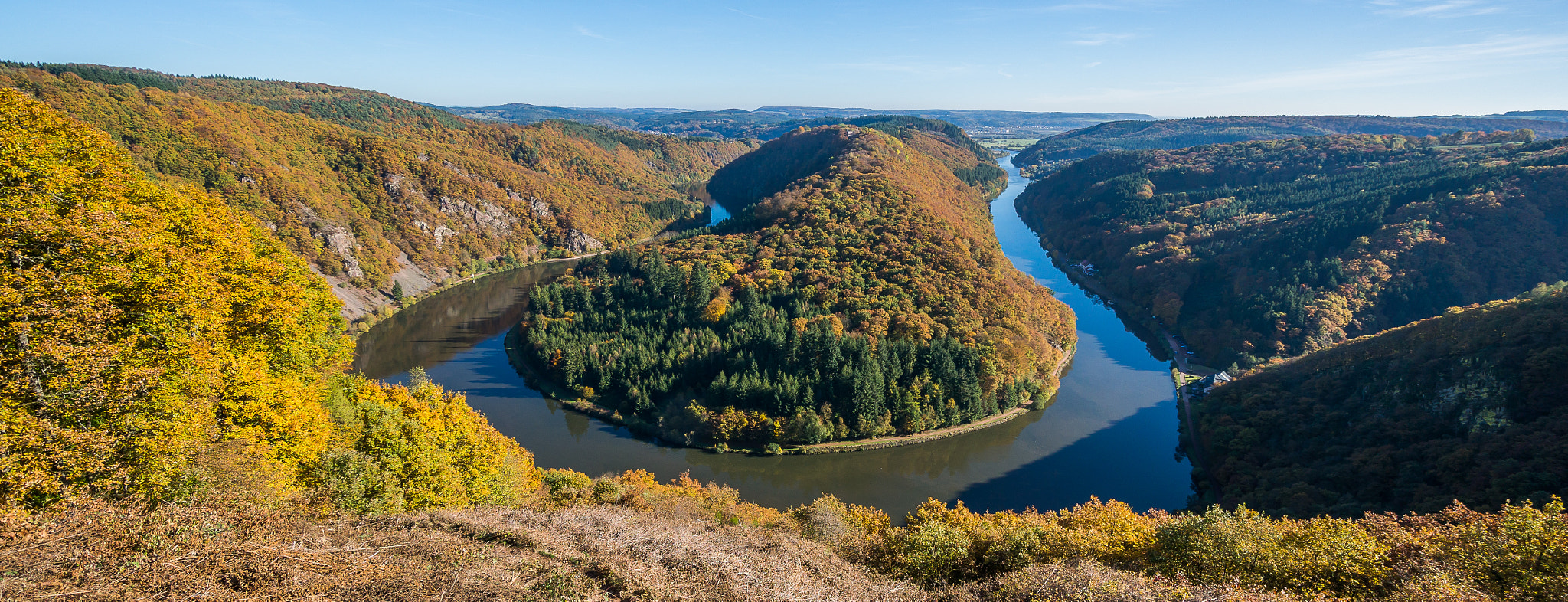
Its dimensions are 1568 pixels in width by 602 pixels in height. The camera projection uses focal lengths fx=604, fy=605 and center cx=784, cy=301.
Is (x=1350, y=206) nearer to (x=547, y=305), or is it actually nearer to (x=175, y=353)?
(x=547, y=305)

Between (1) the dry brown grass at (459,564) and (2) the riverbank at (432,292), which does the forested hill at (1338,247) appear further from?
(2) the riverbank at (432,292)

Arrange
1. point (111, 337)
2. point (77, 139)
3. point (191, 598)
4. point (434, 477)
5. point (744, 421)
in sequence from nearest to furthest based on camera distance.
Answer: point (191, 598)
point (111, 337)
point (77, 139)
point (434, 477)
point (744, 421)

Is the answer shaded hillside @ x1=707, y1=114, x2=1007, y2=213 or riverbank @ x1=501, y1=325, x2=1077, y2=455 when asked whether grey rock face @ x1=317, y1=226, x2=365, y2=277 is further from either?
A: shaded hillside @ x1=707, y1=114, x2=1007, y2=213

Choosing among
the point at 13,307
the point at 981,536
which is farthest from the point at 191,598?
the point at 981,536

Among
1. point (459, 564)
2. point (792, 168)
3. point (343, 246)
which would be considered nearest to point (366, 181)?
point (343, 246)

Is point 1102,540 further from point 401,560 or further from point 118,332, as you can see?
point 118,332

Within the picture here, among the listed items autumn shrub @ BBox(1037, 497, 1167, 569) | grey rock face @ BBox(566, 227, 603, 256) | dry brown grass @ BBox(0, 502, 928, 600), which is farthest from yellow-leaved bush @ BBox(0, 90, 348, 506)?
grey rock face @ BBox(566, 227, 603, 256)
